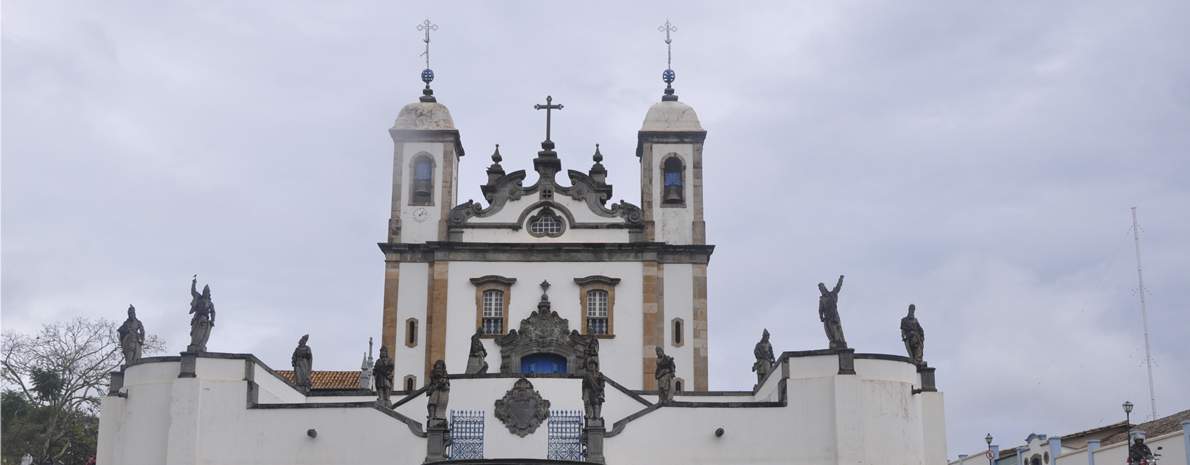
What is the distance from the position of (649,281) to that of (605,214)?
8.61ft

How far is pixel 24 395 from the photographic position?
140 feet

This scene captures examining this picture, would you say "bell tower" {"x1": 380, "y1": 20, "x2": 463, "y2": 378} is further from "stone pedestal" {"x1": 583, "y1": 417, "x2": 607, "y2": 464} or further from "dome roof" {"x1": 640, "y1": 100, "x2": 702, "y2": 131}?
"stone pedestal" {"x1": 583, "y1": 417, "x2": 607, "y2": 464}

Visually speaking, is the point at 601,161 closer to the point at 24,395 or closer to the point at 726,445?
the point at 726,445

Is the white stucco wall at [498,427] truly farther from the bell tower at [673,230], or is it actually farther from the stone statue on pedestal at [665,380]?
the bell tower at [673,230]

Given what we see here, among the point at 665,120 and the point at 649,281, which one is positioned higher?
the point at 665,120

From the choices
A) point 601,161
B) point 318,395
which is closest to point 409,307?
point 318,395

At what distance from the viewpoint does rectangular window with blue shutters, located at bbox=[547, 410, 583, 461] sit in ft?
89.7

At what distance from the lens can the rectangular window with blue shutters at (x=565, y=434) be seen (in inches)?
1077

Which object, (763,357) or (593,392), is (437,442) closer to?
(593,392)

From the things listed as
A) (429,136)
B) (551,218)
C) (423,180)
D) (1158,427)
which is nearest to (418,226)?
(423,180)

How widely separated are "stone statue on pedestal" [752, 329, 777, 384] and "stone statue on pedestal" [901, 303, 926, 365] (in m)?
3.89

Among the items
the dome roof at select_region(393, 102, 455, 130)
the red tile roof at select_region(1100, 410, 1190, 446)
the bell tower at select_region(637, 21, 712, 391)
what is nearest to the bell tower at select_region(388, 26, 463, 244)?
the dome roof at select_region(393, 102, 455, 130)

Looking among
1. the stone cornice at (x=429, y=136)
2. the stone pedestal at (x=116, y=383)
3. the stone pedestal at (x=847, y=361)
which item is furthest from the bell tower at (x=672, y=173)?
the stone pedestal at (x=116, y=383)

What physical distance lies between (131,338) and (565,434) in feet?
35.5
